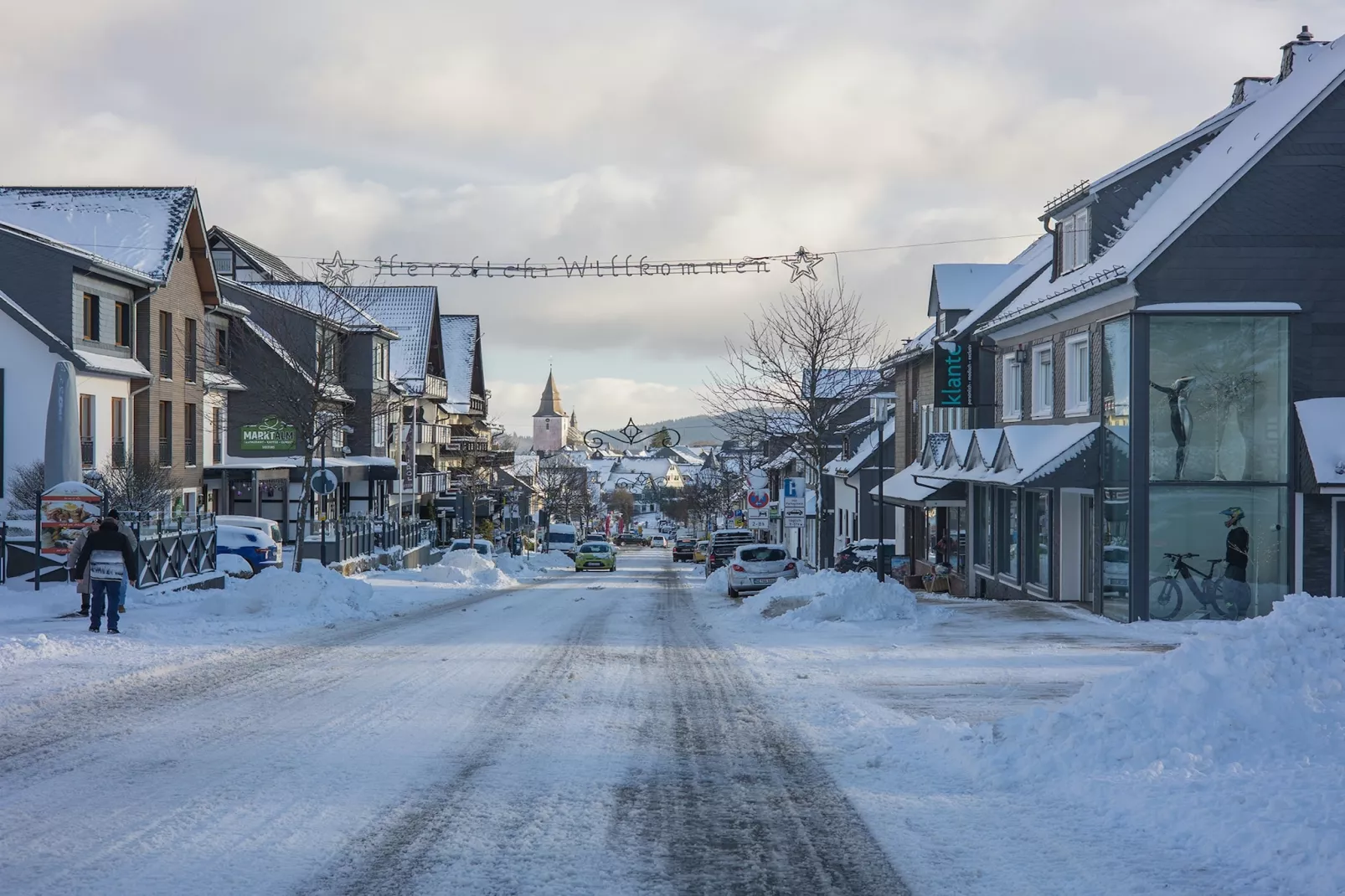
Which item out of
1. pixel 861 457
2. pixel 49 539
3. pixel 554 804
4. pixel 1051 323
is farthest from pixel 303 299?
pixel 554 804

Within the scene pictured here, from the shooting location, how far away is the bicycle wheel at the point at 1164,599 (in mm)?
20844

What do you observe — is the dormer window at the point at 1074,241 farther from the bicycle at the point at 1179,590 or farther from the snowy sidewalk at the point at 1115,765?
the snowy sidewalk at the point at 1115,765

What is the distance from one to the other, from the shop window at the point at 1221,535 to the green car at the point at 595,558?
39732 millimetres

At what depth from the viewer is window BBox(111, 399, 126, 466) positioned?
36750 millimetres

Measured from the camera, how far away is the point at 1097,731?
916 cm

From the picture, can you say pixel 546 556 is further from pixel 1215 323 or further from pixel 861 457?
pixel 1215 323

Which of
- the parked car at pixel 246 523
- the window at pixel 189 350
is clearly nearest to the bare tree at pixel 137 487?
the parked car at pixel 246 523

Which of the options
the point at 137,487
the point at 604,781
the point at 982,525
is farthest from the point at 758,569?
the point at 604,781

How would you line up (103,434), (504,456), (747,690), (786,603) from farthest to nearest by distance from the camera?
(504,456) < (103,434) < (786,603) < (747,690)

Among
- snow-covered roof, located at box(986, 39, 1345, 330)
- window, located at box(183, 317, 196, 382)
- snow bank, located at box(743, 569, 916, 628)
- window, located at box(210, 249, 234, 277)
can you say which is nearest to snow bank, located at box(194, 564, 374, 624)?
snow bank, located at box(743, 569, 916, 628)

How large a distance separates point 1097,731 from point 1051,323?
18.0 metres

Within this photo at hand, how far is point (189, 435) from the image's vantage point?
43188 millimetres

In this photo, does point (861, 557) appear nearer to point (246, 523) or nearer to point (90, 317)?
point (246, 523)

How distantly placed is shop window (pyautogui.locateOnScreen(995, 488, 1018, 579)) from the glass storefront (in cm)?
637
